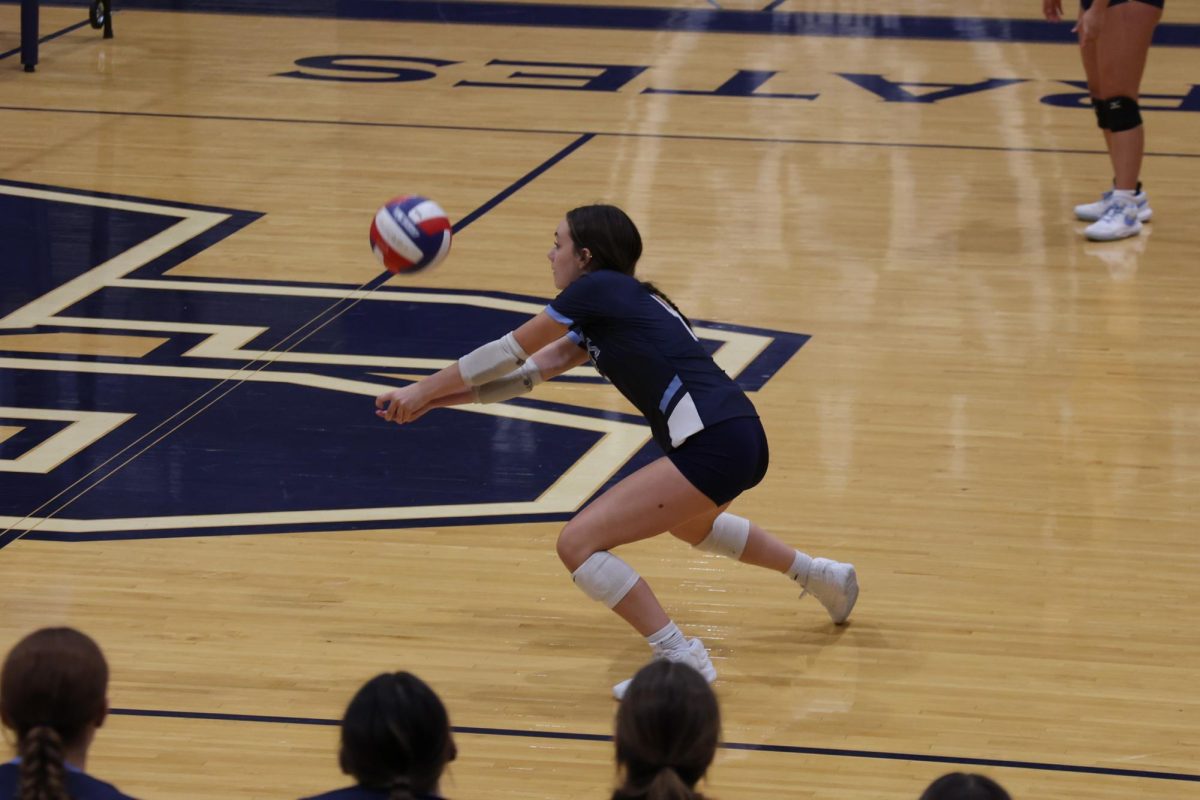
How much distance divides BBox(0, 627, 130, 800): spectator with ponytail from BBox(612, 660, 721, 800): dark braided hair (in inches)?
28.8

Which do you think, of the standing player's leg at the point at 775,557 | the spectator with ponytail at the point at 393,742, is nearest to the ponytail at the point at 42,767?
the spectator with ponytail at the point at 393,742

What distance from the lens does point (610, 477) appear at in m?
6.39

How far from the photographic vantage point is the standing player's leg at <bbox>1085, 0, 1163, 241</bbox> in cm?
895

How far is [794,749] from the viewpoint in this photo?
4578mm

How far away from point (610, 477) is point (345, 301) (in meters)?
2.39

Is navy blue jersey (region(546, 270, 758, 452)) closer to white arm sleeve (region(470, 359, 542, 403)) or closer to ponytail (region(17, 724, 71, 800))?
white arm sleeve (region(470, 359, 542, 403))

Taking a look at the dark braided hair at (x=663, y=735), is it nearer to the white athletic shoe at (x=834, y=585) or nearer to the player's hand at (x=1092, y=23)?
the white athletic shoe at (x=834, y=585)

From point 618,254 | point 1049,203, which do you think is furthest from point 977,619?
point 1049,203

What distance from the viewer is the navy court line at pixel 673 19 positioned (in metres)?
15.3

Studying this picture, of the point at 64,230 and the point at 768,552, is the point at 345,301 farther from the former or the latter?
the point at 768,552

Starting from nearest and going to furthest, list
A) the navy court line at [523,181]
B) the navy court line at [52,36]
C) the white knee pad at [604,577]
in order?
the white knee pad at [604,577] → the navy court line at [523,181] → the navy court line at [52,36]

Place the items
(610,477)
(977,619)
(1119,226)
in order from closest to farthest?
(977,619) → (610,477) → (1119,226)

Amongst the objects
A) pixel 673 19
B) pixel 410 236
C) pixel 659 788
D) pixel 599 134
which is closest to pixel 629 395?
pixel 410 236

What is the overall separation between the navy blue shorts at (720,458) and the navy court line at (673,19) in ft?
35.8
